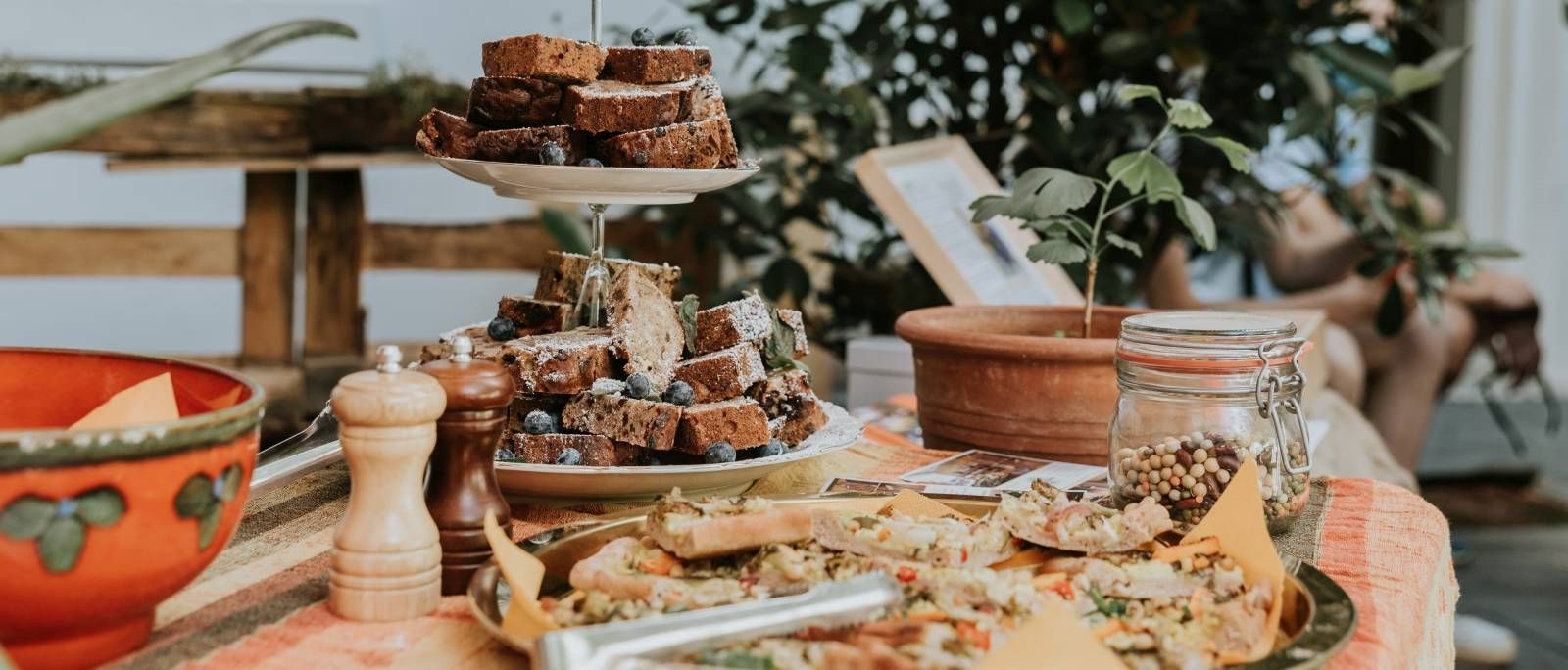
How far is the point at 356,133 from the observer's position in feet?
10.8

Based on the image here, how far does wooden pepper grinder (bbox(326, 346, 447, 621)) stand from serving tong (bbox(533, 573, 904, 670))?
159mm

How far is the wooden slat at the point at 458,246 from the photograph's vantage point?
348 centimetres

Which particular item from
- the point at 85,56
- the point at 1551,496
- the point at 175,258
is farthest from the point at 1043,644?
the point at 1551,496

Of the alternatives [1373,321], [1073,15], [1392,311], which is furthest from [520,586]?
[1373,321]

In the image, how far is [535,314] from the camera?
1.16 metres

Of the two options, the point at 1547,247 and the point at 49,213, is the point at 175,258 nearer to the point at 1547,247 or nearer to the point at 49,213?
the point at 49,213

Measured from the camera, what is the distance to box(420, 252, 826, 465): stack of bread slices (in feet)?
3.41

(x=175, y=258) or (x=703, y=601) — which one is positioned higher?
(x=175, y=258)

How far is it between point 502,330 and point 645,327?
0.38 feet

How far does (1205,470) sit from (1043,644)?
394 millimetres

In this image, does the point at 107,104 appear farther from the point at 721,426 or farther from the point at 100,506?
the point at 721,426

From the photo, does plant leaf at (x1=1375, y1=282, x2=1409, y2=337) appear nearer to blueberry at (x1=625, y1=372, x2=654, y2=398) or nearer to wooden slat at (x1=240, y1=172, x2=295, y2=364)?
blueberry at (x1=625, y1=372, x2=654, y2=398)

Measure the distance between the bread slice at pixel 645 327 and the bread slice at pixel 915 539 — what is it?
0.88ft

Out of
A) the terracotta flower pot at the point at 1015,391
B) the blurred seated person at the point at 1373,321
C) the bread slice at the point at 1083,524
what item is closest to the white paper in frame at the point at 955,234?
the terracotta flower pot at the point at 1015,391
